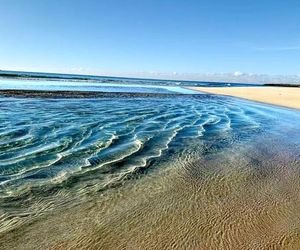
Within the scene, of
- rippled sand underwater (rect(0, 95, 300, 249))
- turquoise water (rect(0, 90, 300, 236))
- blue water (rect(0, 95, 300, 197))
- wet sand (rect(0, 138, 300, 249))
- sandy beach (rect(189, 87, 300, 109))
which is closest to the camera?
wet sand (rect(0, 138, 300, 249))

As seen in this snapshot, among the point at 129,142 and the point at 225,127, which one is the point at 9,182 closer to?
the point at 129,142

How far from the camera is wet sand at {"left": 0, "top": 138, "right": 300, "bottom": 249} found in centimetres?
356

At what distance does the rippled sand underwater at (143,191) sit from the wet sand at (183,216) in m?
0.01

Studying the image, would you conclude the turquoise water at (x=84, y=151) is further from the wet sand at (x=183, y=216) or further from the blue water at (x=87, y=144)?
the wet sand at (x=183, y=216)

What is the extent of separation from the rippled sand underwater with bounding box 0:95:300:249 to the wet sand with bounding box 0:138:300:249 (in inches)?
0.5

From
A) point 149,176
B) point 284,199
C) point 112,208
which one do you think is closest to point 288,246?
point 284,199

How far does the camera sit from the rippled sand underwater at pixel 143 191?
368 centimetres

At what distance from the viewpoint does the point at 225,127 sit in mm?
12602

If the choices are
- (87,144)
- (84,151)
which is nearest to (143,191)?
(84,151)

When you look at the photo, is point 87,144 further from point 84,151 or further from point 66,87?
point 66,87

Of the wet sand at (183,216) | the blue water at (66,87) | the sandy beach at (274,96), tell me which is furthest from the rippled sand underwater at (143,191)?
the blue water at (66,87)

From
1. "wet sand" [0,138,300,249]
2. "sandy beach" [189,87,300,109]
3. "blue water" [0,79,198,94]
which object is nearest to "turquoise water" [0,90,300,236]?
"wet sand" [0,138,300,249]

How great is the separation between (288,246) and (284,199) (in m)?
1.59

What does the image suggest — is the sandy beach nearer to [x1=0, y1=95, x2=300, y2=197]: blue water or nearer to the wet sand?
[x1=0, y1=95, x2=300, y2=197]: blue water
